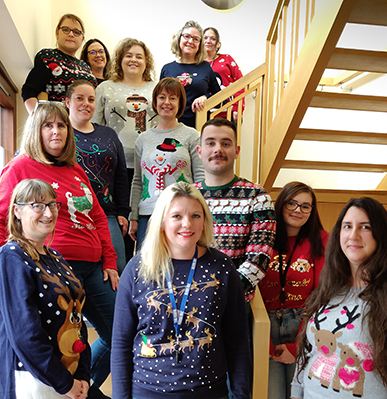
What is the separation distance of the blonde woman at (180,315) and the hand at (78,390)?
5.3 inches

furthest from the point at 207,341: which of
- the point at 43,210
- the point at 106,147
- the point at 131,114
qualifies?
the point at 131,114

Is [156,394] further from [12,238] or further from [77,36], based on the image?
[77,36]

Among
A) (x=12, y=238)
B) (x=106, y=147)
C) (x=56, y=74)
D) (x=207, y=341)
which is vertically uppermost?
(x=56, y=74)

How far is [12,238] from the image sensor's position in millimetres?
1391

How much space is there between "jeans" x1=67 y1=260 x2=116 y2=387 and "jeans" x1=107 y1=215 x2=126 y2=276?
0.25 m

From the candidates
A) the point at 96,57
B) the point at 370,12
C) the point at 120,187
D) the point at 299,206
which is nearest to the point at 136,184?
the point at 120,187

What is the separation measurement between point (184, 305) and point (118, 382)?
32 centimetres

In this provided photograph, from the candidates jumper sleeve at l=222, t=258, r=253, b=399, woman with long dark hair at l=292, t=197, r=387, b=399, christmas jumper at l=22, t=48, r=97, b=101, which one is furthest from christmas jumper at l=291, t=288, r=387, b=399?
christmas jumper at l=22, t=48, r=97, b=101

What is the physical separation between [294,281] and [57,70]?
84.1 inches

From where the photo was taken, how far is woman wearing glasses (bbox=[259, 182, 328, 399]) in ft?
6.08

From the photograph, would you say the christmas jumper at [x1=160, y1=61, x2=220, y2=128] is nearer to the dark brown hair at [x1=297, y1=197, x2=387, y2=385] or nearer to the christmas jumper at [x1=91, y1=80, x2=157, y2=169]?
the christmas jumper at [x1=91, y1=80, x2=157, y2=169]

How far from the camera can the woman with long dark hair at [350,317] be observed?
4.31 feet

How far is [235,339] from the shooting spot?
4.55 feet

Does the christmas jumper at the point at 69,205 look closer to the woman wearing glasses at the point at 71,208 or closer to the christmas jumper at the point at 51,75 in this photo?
the woman wearing glasses at the point at 71,208
